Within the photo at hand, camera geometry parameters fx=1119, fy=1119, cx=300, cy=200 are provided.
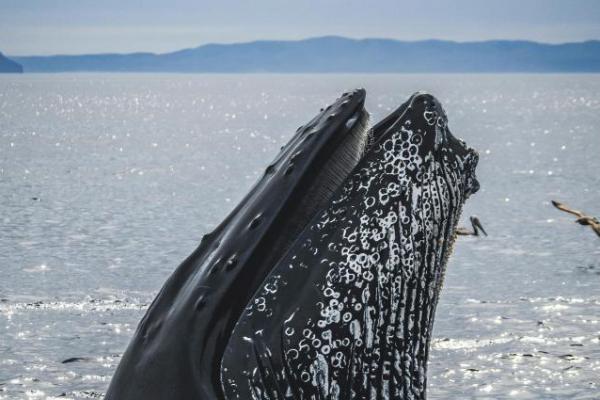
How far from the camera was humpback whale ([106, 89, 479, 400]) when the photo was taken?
2.34 meters

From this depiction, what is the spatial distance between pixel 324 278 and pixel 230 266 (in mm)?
213

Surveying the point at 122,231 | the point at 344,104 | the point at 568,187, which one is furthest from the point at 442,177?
the point at 568,187

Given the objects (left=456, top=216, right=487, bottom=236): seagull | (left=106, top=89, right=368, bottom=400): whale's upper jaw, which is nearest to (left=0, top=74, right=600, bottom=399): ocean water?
(left=456, top=216, right=487, bottom=236): seagull

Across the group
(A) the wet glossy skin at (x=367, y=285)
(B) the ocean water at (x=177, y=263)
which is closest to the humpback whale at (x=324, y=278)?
(A) the wet glossy skin at (x=367, y=285)

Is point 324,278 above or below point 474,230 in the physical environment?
above

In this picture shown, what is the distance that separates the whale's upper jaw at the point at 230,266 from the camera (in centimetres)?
235

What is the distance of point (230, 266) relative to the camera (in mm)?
2457

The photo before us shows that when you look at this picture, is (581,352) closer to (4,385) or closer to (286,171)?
(4,385)

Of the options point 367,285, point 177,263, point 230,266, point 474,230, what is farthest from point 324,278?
point 474,230

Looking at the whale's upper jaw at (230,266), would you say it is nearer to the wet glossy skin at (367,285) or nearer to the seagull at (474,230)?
the wet glossy skin at (367,285)

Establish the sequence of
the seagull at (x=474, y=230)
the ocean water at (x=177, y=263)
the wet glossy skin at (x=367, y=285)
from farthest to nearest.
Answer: the ocean water at (x=177, y=263) → the seagull at (x=474, y=230) → the wet glossy skin at (x=367, y=285)

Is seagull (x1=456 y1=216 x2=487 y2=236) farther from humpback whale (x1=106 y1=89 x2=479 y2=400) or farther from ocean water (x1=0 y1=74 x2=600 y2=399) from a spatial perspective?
humpback whale (x1=106 y1=89 x2=479 y2=400)

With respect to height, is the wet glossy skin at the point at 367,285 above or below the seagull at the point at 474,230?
above

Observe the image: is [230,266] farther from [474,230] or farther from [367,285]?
[474,230]
